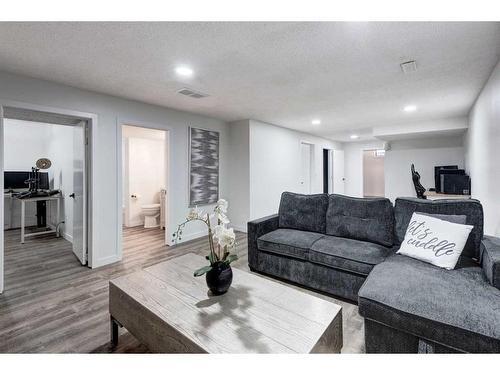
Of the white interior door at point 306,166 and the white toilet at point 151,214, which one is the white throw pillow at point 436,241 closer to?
the white toilet at point 151,214

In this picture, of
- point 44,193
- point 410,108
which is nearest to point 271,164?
point 410,108

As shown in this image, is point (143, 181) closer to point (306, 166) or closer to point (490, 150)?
point (306, 166)

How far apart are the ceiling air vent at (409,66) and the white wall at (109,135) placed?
320cm

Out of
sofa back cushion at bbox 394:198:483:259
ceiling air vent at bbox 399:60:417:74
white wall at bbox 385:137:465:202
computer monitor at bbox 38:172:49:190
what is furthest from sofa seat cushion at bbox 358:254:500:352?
computer monitor at bbox 38:172:49:190

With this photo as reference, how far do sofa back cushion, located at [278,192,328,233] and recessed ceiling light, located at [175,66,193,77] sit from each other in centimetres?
183

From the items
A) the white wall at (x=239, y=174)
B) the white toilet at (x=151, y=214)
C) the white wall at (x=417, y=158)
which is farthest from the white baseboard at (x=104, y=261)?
the white wall at (x=417, y=158)

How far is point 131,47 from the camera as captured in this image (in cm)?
204

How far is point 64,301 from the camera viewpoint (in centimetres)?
232

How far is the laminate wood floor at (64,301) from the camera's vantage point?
68.2 inches

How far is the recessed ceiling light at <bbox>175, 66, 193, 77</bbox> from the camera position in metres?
2.47

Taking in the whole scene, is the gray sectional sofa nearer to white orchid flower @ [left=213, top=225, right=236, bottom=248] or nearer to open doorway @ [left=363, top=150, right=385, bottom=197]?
white orchid flower @ [left=213, top=225, right=236, bottom=248]

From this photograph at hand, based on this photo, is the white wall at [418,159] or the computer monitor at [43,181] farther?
the white wall at [418,159]
